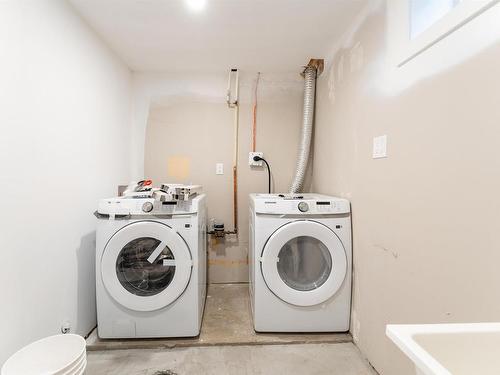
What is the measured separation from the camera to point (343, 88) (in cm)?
194

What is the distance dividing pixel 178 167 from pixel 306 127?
1.29 metres

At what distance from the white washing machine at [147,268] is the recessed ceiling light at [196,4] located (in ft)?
3.89

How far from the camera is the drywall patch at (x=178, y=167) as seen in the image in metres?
2.68

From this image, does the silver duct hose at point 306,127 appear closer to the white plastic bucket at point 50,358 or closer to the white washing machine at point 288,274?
the white washing machine at point 288,274

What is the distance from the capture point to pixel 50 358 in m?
1.23

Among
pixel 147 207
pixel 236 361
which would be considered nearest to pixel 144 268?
pixel 147 207

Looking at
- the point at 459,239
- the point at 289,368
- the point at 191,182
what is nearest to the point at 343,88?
the point at 459,239

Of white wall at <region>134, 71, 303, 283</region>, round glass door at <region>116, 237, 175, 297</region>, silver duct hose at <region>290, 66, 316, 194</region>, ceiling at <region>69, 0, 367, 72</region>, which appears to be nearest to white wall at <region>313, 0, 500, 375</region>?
ceiling at <region>69, 0, 367, 72</region>

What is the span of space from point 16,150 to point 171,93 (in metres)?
1.65

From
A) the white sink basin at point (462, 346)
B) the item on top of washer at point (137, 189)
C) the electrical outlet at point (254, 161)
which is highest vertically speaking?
the electrical outlet at point (254, 161)

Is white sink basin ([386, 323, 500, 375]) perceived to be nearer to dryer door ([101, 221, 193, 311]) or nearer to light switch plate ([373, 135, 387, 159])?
light switch plate ([373, 135, 387, 159])

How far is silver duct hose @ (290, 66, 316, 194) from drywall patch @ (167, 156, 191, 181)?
3.48ft

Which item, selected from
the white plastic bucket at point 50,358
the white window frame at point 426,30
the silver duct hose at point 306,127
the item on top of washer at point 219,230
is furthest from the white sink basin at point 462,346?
the item on top of washer at point 219,230

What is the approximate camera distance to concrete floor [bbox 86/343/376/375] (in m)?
1.52
